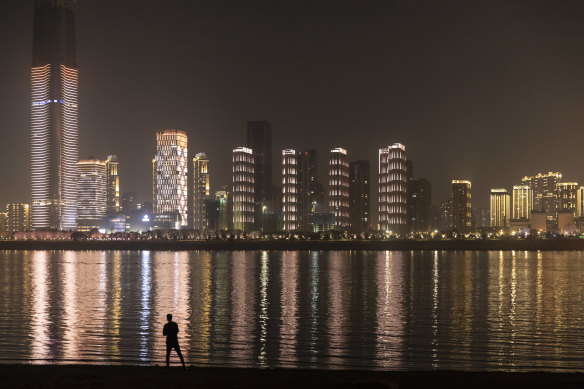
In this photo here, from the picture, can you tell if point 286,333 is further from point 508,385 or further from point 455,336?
point 508,385

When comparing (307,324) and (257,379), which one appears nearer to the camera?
(257,379)

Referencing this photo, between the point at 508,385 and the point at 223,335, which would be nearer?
the point at 508,385

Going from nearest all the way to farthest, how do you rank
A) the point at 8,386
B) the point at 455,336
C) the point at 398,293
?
the point at 8,386
the point at 455,336
the point at 398,293

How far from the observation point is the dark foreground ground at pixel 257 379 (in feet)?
73.2

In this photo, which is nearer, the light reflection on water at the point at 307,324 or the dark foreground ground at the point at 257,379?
the dark foreground ground at the point at 257,379

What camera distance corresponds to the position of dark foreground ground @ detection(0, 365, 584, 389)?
22297mm

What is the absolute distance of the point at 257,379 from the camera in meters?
23.4

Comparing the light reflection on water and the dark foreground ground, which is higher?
→ the dark foreground ground

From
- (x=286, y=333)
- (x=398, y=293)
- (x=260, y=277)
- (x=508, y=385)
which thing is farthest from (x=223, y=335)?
(x=260, y=277)

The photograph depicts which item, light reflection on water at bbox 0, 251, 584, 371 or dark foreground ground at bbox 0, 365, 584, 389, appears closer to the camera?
dark foreground ground at bbox 0, 365, 584, 389

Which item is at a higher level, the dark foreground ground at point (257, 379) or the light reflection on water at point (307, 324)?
the dark foreground ground at point (257, 379)

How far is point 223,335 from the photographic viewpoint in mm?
40438

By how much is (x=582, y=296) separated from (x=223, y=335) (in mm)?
41183

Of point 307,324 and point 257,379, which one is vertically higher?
point 257,379
